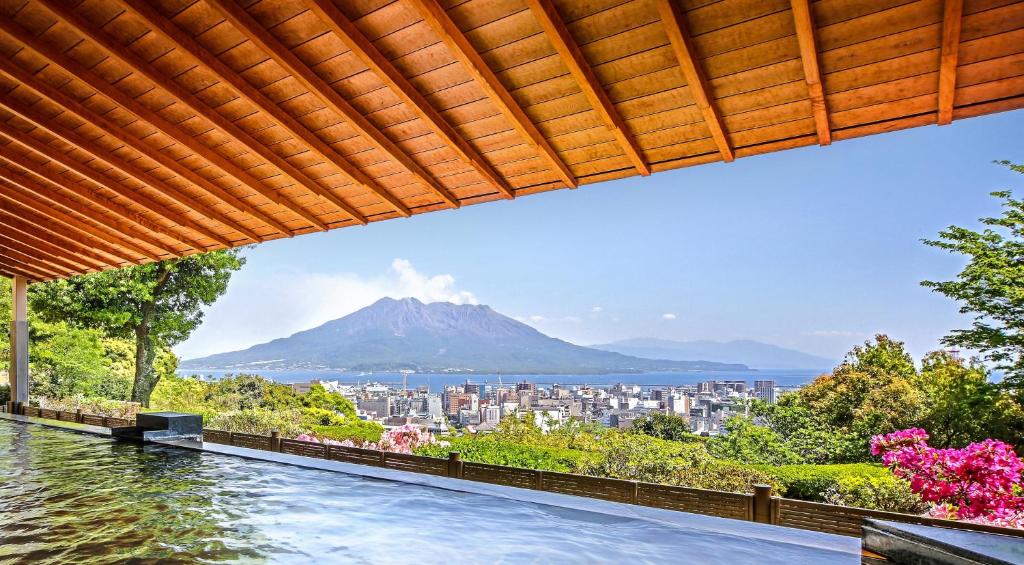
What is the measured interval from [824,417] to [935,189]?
54236 millimetres

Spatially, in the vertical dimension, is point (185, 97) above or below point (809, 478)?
above

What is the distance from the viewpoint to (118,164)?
6.34 metres

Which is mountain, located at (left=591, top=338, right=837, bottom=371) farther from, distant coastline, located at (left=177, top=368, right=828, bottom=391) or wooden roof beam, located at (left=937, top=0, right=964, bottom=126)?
wooden roof beam, located at (left=937, top=0, right=964, bottom=126)

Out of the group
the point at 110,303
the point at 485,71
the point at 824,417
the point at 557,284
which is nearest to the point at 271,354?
the point at 557,284

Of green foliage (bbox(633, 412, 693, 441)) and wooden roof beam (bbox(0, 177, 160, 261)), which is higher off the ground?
wooden roof beam (bbox(0, 177, 160, 261))

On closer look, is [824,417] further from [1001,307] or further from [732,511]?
[732,511]

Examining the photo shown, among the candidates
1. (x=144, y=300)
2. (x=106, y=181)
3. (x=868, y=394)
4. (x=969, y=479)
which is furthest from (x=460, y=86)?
(x=144, y=300)

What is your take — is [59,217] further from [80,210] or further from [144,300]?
[144,300]

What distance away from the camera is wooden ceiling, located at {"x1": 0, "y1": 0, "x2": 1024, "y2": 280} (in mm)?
3400

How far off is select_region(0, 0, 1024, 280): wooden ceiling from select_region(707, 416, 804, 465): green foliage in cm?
718

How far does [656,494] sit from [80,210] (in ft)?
26.8

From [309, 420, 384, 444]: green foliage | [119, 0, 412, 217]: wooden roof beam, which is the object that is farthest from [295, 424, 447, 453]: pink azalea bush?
[119, 0, 412, 217]: wooden roof beam

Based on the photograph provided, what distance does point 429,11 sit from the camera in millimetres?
3461

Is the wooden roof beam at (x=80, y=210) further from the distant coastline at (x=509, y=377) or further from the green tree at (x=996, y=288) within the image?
the distant coastline at (x=509, y=377)
